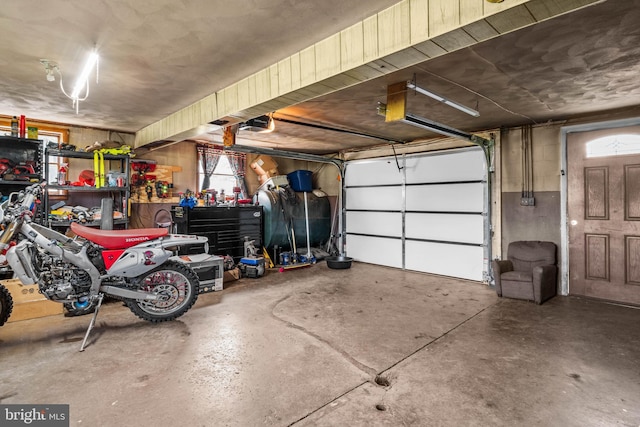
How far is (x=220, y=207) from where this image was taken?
5.92 m

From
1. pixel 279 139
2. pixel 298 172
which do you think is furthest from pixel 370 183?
pixel 279 139

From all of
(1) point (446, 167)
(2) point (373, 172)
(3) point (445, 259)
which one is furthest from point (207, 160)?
(3) point (445, 259)

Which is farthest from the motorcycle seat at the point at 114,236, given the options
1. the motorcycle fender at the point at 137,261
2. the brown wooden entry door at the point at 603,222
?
Answer: the brown wooden entry door at the point at 603,222

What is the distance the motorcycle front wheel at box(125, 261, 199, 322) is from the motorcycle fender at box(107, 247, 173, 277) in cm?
9

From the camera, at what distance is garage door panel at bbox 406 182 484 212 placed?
5520 mm

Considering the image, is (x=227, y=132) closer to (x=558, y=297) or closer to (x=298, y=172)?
(x=298, y=172)

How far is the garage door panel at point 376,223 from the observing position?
664 cm

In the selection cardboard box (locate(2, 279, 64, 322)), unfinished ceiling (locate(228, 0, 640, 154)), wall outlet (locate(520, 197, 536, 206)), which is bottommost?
cardboard box (locate(2, 279, 64, 322))

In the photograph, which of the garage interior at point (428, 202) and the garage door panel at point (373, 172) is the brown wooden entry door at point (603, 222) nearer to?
the garage interior at point (428, 202)

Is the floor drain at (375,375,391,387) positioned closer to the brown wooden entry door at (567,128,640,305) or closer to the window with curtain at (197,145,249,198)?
the brown wooden entry door at (567,128,640,305)

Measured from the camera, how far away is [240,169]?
7.00 m

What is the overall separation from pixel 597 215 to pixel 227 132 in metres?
5.18

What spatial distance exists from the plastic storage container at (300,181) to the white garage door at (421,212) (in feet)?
2.92

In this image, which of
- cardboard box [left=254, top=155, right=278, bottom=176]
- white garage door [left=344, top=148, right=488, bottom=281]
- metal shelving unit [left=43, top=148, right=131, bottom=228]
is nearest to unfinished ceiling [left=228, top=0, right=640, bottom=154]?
white garage door [left=344, top=148, right=488, bottom=281]
